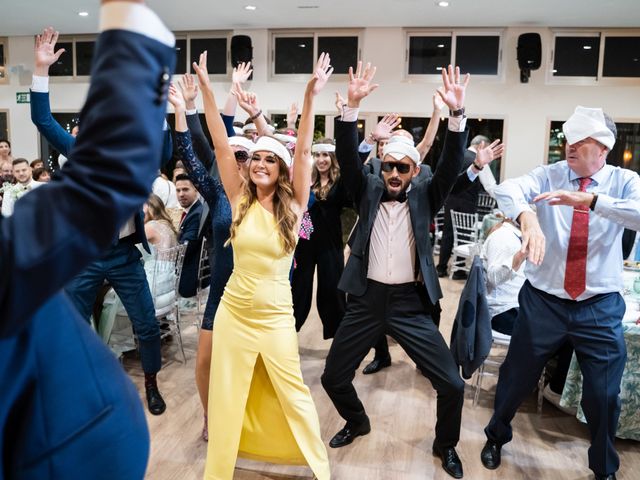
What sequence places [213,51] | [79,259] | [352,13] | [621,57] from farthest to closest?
[213,51] → [621,57] → [352,13] → [79,259]

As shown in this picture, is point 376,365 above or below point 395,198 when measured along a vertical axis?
below

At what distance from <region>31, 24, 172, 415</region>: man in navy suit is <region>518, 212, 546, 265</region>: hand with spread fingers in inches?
73.7

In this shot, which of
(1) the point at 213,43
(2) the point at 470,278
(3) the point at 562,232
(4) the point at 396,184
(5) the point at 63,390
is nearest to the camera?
(5) the point at 63,390

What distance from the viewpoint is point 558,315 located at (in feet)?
8.71

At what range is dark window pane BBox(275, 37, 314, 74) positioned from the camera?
10.1 meters

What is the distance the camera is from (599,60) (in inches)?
360

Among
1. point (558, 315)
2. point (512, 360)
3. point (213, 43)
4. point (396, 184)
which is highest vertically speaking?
point (213, 43)

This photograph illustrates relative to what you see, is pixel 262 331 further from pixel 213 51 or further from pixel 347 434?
pixel 213 51

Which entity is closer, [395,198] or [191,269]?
[395,198]

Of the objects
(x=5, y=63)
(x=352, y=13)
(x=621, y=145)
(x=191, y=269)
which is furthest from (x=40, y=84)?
(x=5, y=63)

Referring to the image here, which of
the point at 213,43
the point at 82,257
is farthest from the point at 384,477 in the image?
the point at 213,43

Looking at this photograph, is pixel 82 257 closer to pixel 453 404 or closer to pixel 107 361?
pixel 107 361

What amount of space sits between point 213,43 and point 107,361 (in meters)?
10.4

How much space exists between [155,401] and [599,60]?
9025mm
